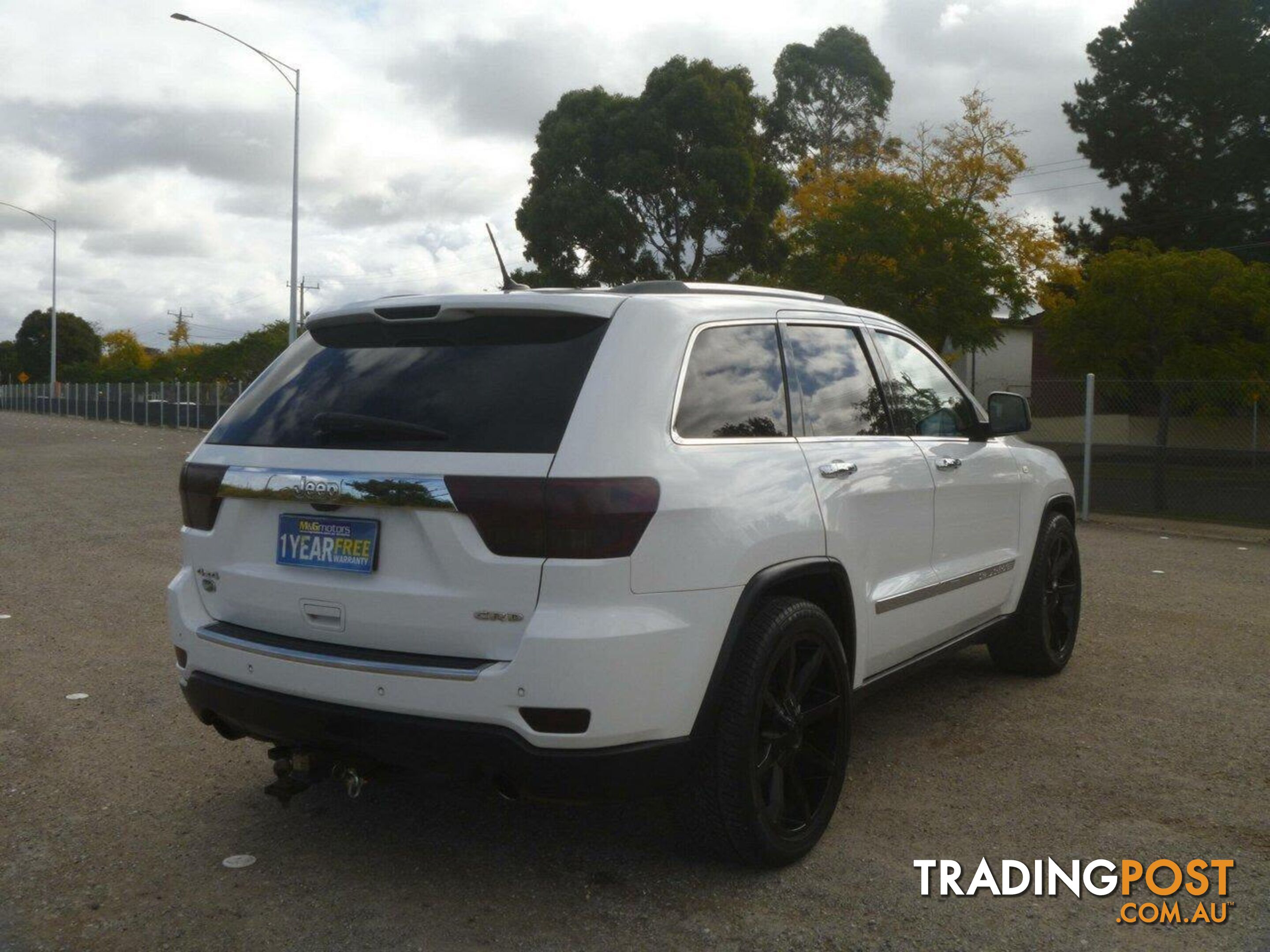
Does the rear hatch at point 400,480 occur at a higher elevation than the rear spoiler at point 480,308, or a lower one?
lower

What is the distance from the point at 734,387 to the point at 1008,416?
2157 millimetres

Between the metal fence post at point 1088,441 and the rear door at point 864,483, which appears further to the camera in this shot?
the metal fence post at point 1088,441

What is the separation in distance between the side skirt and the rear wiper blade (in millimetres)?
1699

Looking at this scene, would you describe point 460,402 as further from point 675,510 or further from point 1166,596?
point 1166,596

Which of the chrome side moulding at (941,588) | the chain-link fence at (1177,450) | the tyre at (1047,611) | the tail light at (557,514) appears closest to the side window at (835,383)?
the chrome side moulding at (941,588)

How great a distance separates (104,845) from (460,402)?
188 cm

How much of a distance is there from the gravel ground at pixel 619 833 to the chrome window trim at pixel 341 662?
0.59 m

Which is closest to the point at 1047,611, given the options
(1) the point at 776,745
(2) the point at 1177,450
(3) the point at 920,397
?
(3) the point at 920,397

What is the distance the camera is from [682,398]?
11.6 feet

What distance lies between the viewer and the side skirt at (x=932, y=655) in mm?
4258

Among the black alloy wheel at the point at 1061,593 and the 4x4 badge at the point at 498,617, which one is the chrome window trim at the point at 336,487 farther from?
the black alloy wheel at the point at 1061,593

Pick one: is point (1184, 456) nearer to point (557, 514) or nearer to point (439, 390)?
point (439, 390)

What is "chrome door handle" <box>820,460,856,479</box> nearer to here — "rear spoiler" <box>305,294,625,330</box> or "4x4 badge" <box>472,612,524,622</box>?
"rear spoiler" <box>305,294,625,330</box>

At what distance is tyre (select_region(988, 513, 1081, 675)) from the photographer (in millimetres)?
5848
